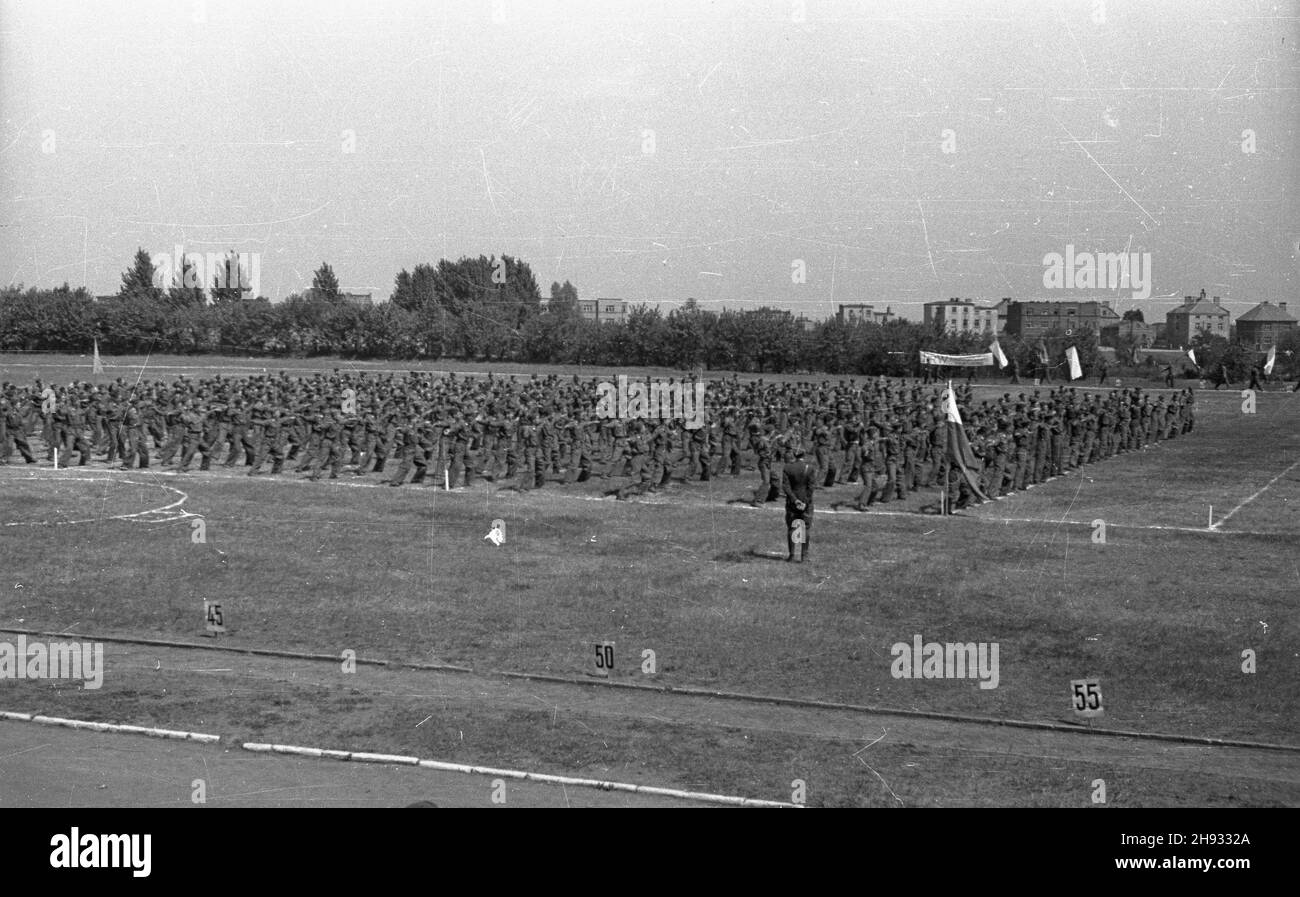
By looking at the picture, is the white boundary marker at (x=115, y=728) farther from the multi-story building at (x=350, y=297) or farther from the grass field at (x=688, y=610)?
the multi-story building at (x=350, y=297)

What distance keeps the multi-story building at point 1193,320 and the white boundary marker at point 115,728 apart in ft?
302

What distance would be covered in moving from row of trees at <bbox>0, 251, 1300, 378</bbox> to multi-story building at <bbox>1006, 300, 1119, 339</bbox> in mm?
13588

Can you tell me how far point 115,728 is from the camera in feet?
39.4

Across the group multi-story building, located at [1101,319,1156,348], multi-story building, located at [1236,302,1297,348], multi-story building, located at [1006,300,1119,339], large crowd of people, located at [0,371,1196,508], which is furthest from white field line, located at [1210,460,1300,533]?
multi-story building, located at [1006,300,1119,339]

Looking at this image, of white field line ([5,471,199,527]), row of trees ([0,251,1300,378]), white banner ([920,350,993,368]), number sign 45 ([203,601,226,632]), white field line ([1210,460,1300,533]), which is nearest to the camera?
number sign 45 ([203,601,226,632])

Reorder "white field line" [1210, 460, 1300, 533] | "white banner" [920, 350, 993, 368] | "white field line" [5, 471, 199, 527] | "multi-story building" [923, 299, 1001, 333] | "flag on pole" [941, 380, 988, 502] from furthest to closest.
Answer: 1. "multi-story building" [923, 299, 1001, 333]
2. "white banner" [920, 350, 993, 368]
3. "white field line" [1210, 460, 1300, 533]
4. "white field line" [5, 471, 199, 527]
5. "flag on pole" [941, 380, 988, 502]

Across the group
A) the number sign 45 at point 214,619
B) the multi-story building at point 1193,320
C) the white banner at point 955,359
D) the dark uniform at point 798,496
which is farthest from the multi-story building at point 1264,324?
the number sign 45 at point 214,619

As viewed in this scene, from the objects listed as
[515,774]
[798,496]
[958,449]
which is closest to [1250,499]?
[958,449]

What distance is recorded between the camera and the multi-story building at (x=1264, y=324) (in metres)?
78.1

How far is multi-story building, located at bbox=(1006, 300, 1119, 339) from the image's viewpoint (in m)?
88.6

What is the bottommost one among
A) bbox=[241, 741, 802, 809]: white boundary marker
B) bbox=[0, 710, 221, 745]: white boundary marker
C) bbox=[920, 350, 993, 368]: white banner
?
bbox=[241, 741, 802, 809]: white boundary marker

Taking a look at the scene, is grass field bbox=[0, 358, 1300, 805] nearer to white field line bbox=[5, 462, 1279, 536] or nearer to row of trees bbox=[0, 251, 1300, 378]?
white field line bbox=[5, 462, 1279, 536]

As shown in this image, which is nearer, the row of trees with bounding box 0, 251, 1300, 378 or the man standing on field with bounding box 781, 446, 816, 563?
the man standing on field with bounding box 781, 446, 816, 563
